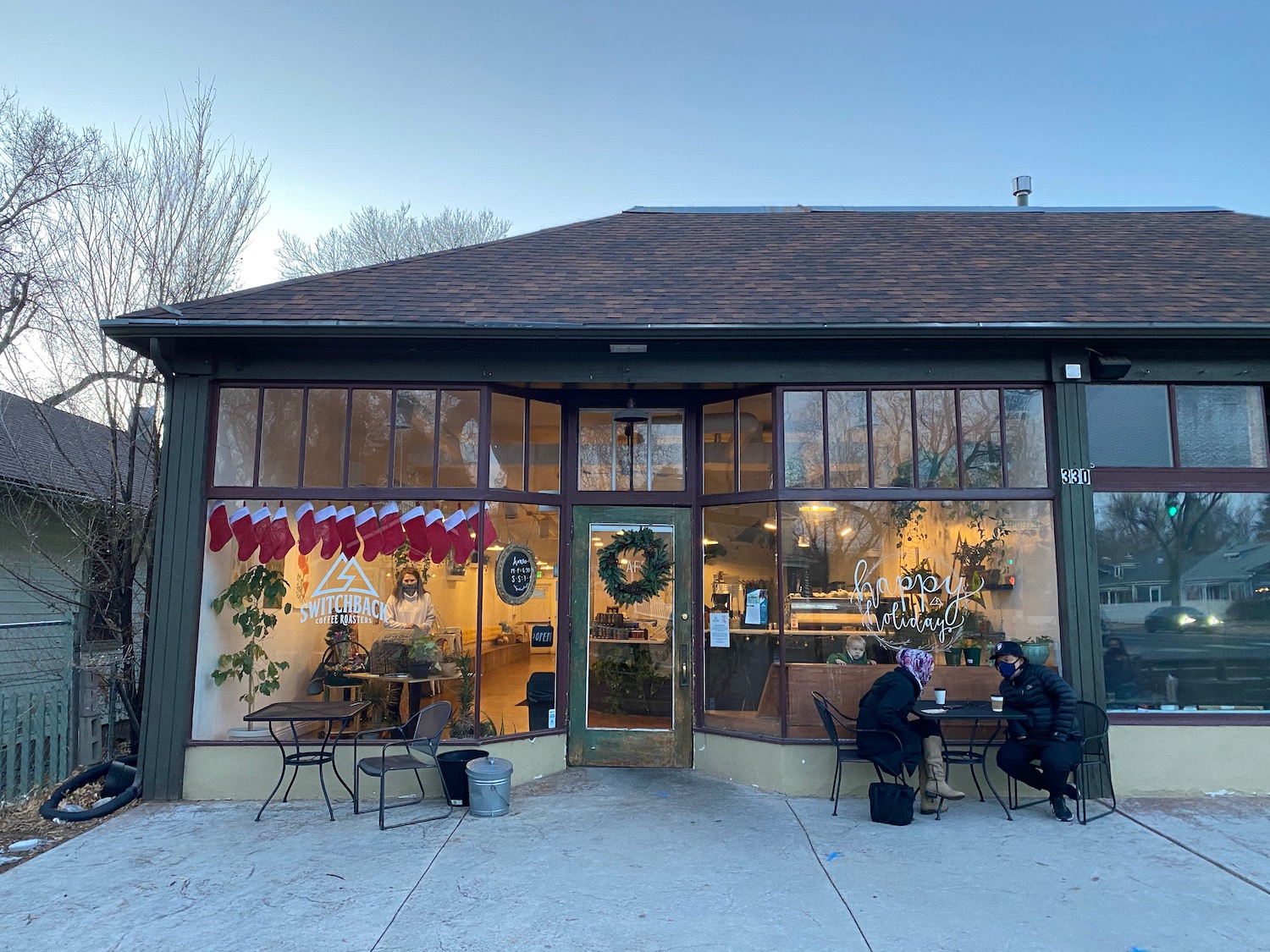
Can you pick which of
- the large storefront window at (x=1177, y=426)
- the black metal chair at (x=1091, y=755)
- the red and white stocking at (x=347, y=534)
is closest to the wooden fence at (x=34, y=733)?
the red and white stocking at (x=347, y=534)

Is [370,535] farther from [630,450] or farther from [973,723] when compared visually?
[973,723]

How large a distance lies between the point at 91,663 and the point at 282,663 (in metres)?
1.99

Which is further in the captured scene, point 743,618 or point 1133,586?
point 743,618

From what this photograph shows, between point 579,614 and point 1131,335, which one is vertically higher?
point 1131,335

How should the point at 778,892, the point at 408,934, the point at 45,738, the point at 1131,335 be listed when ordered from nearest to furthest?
the point at 408,934
the point at 778,892
the point at 1131,335
the point at 45,738

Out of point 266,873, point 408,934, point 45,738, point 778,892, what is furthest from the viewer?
point 45,738

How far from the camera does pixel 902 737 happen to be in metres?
6.16

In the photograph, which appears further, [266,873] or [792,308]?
[792,308]

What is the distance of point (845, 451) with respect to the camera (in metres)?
7.11

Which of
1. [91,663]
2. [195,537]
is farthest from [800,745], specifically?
[91,663]

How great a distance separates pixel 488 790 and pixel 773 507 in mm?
3254

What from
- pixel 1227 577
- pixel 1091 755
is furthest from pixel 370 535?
pixel 1227 577

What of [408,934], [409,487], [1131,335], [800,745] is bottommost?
[408,934]

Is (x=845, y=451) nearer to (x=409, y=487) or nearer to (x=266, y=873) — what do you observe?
(x=409, y=487)
